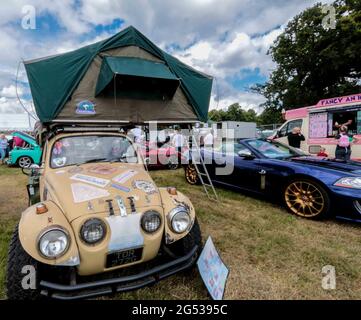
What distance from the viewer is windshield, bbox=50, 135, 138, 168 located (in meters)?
3.38

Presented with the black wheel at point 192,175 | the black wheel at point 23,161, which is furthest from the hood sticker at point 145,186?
the black wheel at point 23,161

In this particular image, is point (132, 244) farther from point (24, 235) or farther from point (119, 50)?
point (119, 50)

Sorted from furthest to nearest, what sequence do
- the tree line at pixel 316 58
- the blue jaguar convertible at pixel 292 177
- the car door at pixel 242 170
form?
1. the tree line at pixel 316 58
2. the car door at pixel 242 170
3. the blue jaguar convertible at pixel 292 177

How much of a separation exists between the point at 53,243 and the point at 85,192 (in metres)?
0.62

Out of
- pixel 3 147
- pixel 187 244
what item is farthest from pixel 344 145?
pixel 3 147

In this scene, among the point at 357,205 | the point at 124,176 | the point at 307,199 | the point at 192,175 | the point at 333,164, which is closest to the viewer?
the point at 124,176

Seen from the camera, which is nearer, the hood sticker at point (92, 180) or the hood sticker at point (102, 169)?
the hood sticker at point (92, 180)

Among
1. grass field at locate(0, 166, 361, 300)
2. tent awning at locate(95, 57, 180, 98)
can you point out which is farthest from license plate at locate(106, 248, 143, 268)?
tent awning at locate(95, 57, 180, 98)

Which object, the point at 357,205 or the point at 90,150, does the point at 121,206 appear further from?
the point at 357,205

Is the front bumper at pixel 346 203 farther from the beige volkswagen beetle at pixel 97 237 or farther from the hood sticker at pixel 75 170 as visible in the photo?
the hood sticker at pixel 75 170

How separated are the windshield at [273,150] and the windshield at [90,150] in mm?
3107

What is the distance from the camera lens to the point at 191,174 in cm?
740

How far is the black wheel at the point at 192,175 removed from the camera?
725 cm
